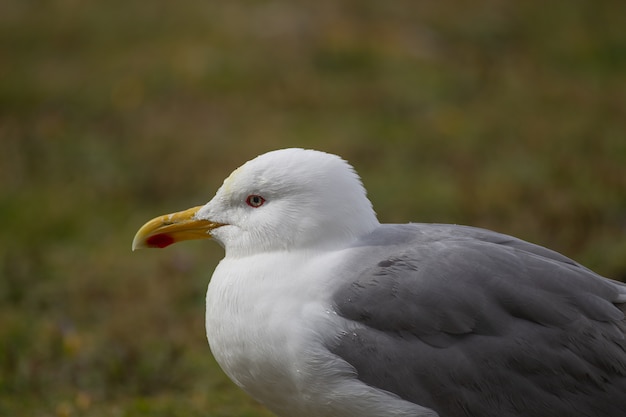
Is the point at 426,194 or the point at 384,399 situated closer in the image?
the point at 384,399

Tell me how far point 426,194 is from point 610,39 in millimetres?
6820

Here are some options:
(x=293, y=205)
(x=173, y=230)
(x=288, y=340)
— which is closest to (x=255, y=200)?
(x=293, y=205)

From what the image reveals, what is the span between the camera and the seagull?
3.48 m

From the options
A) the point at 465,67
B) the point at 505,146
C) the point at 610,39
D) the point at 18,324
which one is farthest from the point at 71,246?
the point at 610,39

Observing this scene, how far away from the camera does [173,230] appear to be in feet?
13.8

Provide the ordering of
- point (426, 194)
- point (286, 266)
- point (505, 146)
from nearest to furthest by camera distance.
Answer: point (286, 266) < point (426, 194) < point (505, 146)

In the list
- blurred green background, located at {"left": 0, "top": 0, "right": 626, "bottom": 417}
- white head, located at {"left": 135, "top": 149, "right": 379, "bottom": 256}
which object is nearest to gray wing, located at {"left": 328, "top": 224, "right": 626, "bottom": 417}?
white head, located at {"left": 135, "top": 149, "right": 379, "bottom": 256}

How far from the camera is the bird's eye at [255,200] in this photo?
3955 millimetres

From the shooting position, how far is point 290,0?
13.9 m

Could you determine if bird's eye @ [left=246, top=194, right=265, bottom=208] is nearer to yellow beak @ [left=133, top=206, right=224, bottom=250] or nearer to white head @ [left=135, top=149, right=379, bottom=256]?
white head @ [left=135, top=149, right=379, bottom=256]

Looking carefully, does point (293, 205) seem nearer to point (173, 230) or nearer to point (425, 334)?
point (173, 230)

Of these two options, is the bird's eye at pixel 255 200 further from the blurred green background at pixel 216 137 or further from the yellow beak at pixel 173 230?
the blurred green background at pixel 216 137

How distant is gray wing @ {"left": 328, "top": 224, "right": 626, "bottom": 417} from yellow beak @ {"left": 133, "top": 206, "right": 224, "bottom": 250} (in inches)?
34.6

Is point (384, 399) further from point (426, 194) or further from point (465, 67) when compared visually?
point (465, 67)
